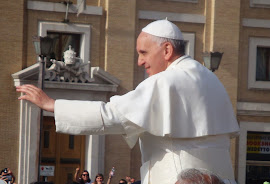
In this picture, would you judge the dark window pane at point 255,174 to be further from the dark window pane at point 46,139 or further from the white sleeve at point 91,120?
the white sleeve at point 91,120

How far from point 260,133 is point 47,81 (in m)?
6.98

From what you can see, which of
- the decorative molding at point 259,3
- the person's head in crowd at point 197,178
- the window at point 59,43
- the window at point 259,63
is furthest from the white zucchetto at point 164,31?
the decorative molding at point 259,3

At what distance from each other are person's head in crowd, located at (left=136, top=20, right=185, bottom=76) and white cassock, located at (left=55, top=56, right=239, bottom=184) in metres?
0.06

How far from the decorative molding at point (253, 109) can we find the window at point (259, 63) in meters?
0.51

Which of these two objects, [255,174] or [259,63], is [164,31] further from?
[255,174]

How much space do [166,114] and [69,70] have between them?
59.1 feet

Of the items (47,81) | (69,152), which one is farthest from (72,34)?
(69,152)

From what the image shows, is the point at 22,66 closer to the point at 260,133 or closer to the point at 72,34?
the point at 72,34

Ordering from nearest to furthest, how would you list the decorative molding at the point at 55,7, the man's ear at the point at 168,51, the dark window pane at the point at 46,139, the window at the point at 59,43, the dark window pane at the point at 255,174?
the man's ear at the point at 168,51 < the decorative molding at the point at 55,7 < the window at the point at 59,43 < the dark window pane at the point at 46,139 < the dark window pane at the point at 255,174

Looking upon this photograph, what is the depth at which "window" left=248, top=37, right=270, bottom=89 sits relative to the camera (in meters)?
25.8

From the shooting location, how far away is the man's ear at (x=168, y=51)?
229 inches

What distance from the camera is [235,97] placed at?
83.6 feet

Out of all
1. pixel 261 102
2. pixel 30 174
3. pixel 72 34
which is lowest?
pixel 30 174

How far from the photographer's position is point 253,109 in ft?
84.8
